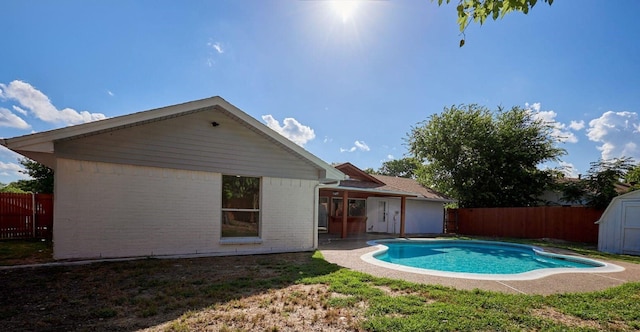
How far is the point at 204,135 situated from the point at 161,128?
1098 millimetres

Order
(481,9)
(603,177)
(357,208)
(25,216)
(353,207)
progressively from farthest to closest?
1. (357,208)
2. (353,207)
3. (603,177)
4. (25,216)
5. (481,9)

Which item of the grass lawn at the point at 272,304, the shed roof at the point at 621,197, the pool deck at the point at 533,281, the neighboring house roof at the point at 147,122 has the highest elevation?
the neighboring house roof at the point at 147,122

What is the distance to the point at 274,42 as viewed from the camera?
38.7ft

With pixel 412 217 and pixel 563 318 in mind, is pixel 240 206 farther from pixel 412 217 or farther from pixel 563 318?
pixel 412 217

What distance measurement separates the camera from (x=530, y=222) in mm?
17922

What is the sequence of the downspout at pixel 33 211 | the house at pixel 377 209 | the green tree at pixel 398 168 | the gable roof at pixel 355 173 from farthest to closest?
the green tree at pixel 398 168
the gable roof at pixel 355 173
the house at pixel 377 209
the downspout at pixel 33 211

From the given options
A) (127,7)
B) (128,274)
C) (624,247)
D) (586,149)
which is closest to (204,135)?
(128,274)

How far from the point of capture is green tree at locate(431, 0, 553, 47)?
329cm

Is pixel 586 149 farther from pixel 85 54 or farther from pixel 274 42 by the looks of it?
pixel 85 54

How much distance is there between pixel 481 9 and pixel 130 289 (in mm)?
6680

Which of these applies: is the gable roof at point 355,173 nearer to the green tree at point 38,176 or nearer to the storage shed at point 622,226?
the storage shed at point 622,226

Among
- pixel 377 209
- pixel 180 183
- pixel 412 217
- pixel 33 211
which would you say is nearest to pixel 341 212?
pixel 377 209

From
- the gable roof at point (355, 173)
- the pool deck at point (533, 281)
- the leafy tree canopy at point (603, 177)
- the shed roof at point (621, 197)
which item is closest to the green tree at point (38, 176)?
the gable roof at point (355, 173)

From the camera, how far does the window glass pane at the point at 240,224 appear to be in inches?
358
